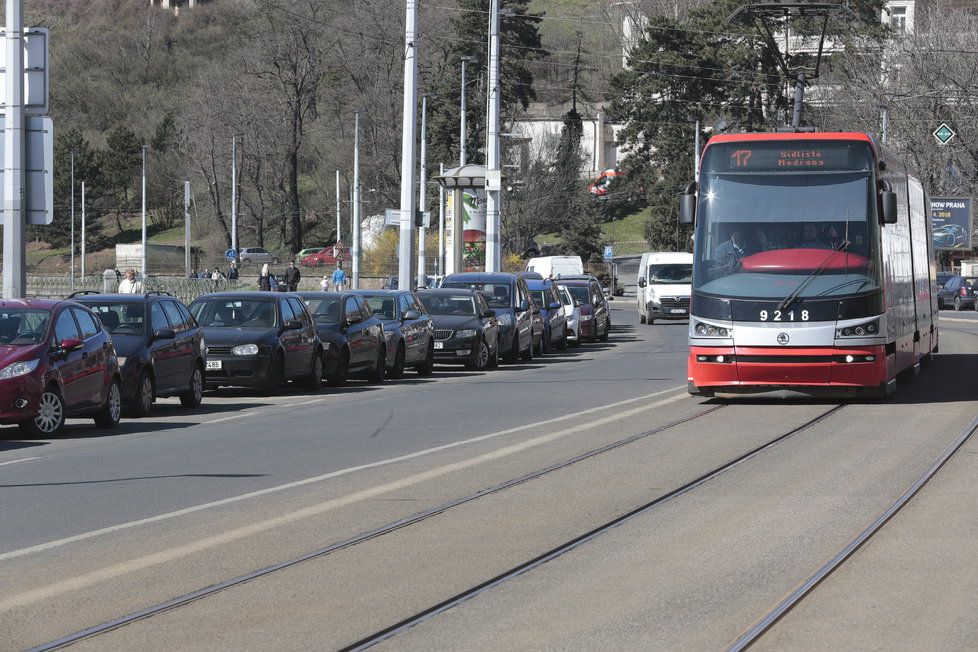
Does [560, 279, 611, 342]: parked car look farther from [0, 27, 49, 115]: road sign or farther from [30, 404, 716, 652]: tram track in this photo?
[30, 404, 716, 652]: tram track

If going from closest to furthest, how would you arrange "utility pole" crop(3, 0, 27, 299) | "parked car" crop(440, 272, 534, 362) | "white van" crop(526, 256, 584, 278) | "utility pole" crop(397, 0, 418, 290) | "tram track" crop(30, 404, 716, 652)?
"tram track" crop(30, 404, 716, 652) → "utility pole" crop(3, 0, 27, 299) → "parked car" crop(440, 272, 534, 362) → "utility pole" crop(397, 0, 418, 290) → "white van" crop(526, 256, 584, 278)

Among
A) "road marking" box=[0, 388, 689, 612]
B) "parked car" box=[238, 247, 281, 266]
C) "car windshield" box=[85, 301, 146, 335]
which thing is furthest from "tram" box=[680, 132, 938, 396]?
"parked car" box=[238, 247, 281, 266]

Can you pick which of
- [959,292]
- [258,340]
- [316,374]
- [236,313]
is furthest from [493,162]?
[959,292]

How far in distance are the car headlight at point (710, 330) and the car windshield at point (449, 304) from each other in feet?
38.6

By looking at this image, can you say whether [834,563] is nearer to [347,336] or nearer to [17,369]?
[17,369]

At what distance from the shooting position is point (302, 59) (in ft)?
301

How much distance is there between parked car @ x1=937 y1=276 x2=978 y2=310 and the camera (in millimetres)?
68125

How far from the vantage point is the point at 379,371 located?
26.1 meters

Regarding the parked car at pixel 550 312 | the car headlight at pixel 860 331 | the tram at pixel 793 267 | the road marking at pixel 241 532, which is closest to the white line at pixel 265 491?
the road marking at pixel 241 532

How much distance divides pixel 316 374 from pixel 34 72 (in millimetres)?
6267

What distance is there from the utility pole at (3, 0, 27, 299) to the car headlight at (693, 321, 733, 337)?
9696 mm

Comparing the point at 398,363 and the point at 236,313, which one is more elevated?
the point at 236,313

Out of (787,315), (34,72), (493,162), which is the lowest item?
(787,315)

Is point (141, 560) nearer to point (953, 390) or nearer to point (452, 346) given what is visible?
point (953, 390)
